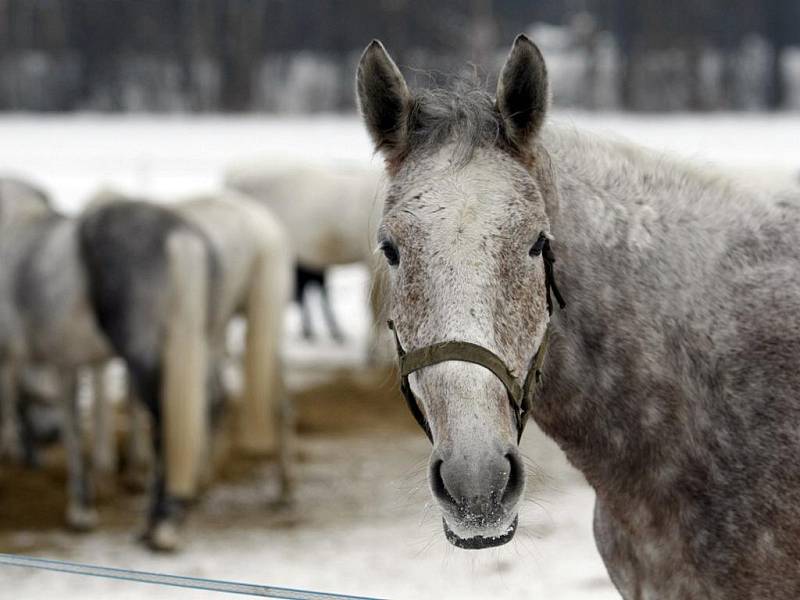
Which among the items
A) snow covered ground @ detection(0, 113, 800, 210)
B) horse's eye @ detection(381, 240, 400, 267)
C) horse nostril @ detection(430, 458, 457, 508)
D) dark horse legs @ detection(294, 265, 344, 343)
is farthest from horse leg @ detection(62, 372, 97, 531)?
snow covered ground @ detection(0, 113, 800, 210)

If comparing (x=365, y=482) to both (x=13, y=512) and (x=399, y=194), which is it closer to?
(x=13, y=512)

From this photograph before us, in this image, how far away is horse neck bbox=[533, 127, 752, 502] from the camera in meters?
2.05

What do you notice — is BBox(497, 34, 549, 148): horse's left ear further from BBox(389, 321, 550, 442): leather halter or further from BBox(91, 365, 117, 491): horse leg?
BBox(91, 365, 117, 491): horse leg

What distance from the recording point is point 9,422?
6.48m

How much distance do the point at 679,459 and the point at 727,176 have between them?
0.61m

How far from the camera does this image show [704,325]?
2.05m

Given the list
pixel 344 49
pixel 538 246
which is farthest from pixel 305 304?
pixel 538 246

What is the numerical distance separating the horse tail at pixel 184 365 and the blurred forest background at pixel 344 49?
798 centimetres

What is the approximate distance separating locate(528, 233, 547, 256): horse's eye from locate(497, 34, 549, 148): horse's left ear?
192mm

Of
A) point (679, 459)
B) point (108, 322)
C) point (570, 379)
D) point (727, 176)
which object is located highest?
point (727, 176)

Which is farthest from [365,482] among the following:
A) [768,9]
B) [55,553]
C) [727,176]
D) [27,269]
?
[768,9]

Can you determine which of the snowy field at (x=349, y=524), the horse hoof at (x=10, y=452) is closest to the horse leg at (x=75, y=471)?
the snowy field at (x=349, y=524)

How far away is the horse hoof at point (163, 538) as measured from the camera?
518cm

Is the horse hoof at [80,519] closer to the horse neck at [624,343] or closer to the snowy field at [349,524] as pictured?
the snowy field at [349,524]
